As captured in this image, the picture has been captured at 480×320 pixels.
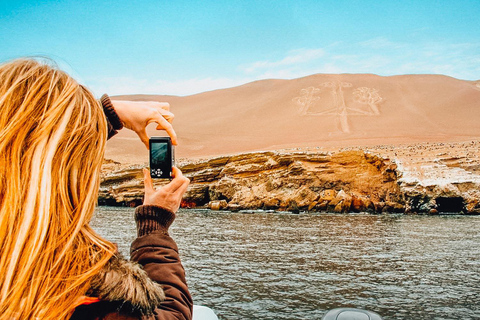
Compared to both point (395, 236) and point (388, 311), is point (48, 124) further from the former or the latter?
point (395, 236)

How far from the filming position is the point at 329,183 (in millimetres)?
32031

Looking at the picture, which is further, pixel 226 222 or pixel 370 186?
pixel 370 186

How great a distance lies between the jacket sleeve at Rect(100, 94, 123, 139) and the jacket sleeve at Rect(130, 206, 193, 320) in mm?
315

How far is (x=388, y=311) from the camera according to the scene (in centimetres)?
845

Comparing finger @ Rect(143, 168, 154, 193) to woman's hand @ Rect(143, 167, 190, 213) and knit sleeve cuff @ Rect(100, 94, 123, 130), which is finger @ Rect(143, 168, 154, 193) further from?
knit sleeve cuff @ Rect(100, 94, 123, 130)

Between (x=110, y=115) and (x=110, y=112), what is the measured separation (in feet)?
0.04

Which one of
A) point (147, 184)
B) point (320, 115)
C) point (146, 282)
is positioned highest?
point (320, 115)

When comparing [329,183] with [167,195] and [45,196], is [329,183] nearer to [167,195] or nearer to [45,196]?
[167,195]

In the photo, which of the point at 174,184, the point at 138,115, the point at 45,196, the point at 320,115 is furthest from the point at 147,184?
the point at 320,115

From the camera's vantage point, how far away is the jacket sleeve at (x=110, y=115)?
158cm

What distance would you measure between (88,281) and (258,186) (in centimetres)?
3151

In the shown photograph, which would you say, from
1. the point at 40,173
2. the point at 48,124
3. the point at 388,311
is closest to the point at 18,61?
the point at 48,124

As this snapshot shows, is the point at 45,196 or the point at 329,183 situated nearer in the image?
the point at 45,196

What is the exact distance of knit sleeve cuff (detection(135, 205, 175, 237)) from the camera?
5.02ft
